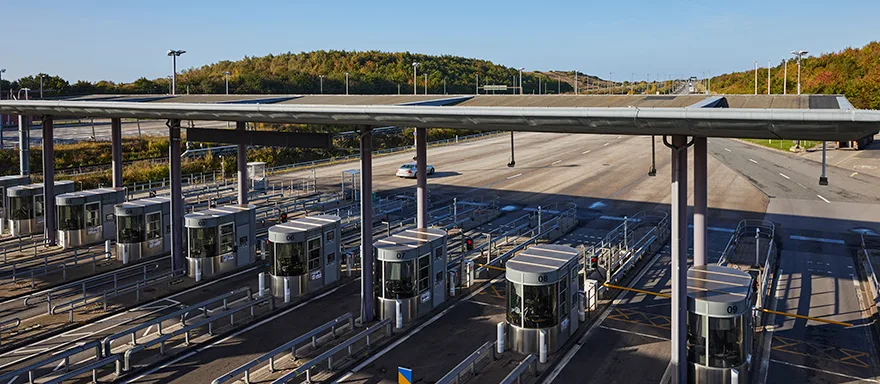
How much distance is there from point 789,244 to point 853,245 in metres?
2.70

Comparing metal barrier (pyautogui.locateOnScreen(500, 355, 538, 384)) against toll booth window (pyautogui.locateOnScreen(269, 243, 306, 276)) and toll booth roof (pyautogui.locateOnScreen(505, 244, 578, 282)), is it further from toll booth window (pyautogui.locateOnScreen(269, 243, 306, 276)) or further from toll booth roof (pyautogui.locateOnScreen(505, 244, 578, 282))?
toll booth window (pyautogui.locateOnScreen(269, 243, 306, 276))

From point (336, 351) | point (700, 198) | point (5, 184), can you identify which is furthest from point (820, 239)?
point (5, 184)

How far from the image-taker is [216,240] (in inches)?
925

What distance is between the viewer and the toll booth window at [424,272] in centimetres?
1906

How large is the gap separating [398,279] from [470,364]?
14.7ft

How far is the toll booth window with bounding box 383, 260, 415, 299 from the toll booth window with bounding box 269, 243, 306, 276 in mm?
3893

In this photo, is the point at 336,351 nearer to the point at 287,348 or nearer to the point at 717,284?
the point at 287,348

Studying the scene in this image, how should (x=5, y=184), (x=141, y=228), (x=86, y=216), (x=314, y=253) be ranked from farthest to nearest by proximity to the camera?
(x=5, y=184) < (x=86, y=216) < (x=141, y=228) < (x=314, y=253)

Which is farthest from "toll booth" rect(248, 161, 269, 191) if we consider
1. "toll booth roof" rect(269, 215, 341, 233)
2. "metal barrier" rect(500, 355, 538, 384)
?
"metal barrier" rect(500, 355, 538, 384)

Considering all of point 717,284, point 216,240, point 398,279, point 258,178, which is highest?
point 258,178

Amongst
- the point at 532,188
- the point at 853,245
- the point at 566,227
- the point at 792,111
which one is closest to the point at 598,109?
the point at 792,111

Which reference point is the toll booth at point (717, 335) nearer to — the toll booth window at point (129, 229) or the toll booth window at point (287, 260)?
the toll booth window at point (287, 260)

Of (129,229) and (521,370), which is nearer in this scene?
(521,370)

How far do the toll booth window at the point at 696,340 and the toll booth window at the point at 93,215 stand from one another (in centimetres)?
2486
